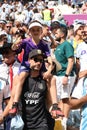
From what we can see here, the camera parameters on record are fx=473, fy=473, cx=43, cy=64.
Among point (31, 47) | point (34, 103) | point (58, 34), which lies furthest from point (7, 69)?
point (58, 34)

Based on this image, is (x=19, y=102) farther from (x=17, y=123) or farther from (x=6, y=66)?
(x=6, y=66)

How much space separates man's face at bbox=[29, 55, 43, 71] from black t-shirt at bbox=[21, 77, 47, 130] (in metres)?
0.13

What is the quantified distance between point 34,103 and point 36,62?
42 centimetres

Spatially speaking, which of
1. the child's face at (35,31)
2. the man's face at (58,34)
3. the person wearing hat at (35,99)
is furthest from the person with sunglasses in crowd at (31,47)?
the man's face at (58,34)

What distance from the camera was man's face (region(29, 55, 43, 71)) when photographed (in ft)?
15.9

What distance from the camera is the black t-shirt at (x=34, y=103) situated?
191 inches

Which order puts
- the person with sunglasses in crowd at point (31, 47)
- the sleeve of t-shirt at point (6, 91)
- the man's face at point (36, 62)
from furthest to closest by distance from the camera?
the sleeve of t-shirt at point (6, 91) < the person with sunglasses in crowd at point (31, 47) < the man's face at point (36, 62)

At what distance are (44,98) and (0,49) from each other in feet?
3.44

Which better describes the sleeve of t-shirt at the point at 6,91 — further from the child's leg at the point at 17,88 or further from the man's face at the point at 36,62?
the man's face at the point at 36,62

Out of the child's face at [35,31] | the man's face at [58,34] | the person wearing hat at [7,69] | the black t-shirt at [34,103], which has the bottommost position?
the black t-shirt at [34,103]

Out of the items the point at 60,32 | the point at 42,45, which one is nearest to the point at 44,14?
the point at 60,32

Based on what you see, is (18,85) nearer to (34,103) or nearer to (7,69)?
(34,103)

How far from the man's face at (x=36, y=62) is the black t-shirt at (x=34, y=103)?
0.43 feet

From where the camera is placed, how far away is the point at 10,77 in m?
5.68
